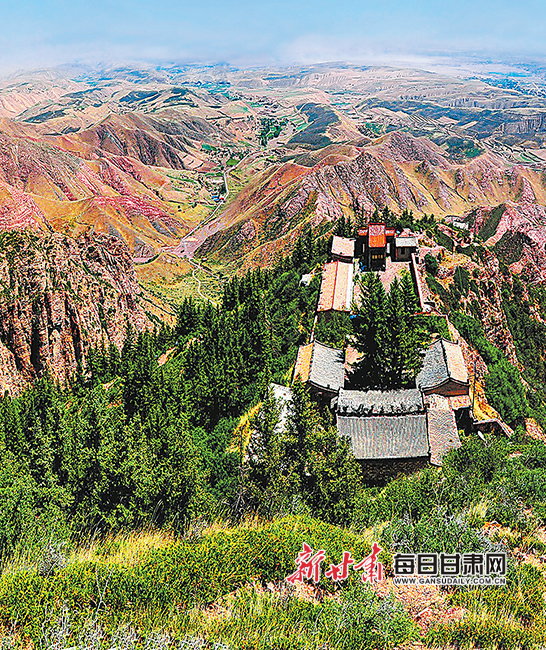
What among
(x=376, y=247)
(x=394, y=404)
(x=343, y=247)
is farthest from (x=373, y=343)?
(x=343, y=247)

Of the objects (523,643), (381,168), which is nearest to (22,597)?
(523,643)

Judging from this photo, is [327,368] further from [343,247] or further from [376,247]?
[343,247]

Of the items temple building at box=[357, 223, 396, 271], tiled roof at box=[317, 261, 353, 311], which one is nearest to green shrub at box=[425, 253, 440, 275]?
temple building at box=[357, 223, 396, 271]

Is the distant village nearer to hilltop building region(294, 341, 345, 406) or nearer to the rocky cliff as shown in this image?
hilltop building region(294, 341, 345, 406)

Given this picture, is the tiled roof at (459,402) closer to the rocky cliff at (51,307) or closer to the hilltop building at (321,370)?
the hilltop building at (321,370)

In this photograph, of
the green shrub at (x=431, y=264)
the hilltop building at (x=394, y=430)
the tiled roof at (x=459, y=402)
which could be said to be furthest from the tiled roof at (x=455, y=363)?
the green shrub at (x=431, y=264)

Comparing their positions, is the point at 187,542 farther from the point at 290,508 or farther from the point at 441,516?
the point at 441,516

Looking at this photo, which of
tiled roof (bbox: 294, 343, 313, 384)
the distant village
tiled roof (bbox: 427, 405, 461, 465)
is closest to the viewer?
the distant village
